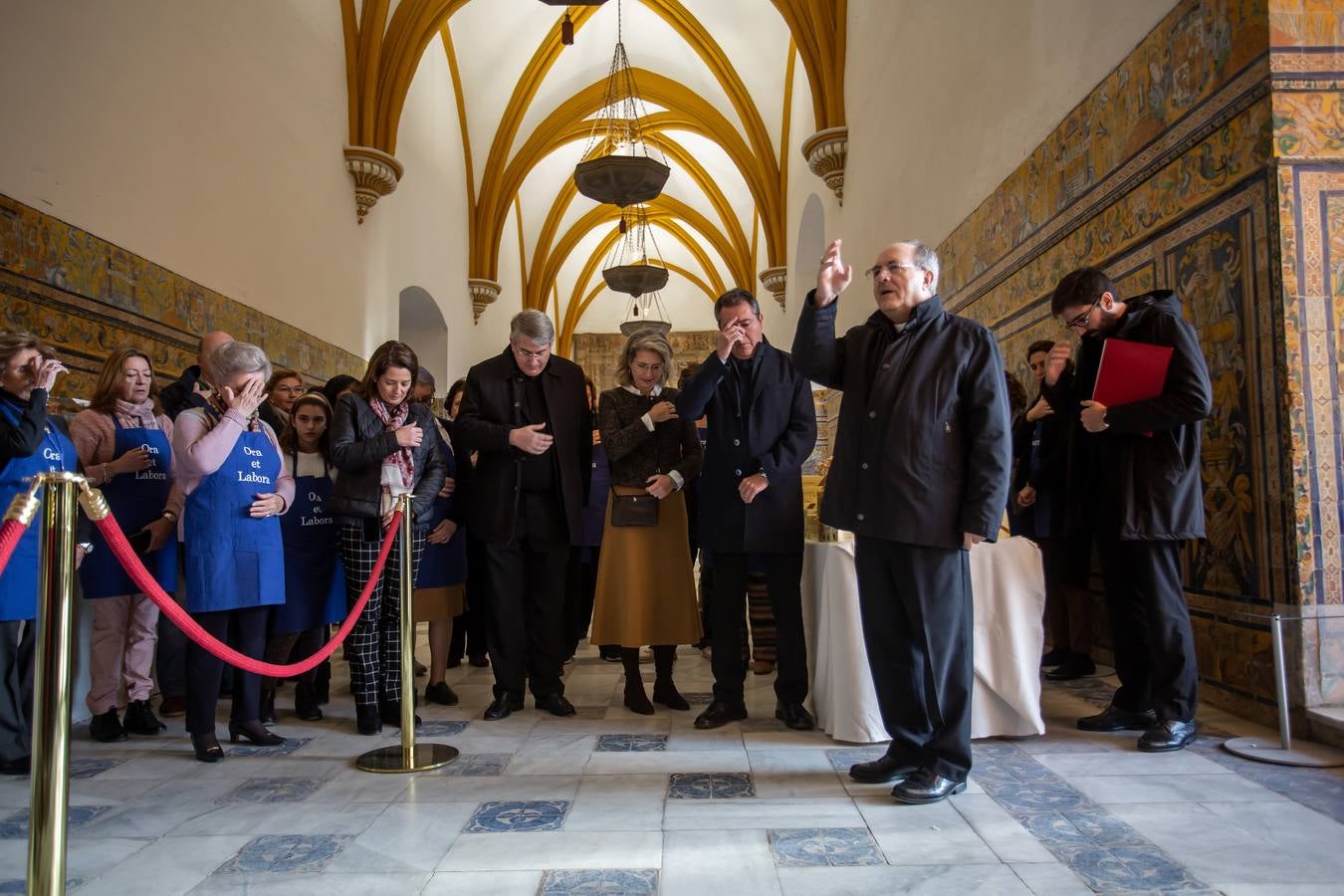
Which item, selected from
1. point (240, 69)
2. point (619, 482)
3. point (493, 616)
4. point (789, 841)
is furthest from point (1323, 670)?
point (240, 69)

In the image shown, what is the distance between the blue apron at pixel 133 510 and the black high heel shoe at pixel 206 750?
73 centimetres

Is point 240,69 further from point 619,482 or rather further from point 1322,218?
point 1322,218

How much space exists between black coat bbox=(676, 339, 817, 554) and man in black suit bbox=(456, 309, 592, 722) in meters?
0.57

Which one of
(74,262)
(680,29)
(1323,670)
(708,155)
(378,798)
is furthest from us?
(708,155)

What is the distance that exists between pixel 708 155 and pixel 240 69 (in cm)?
1299

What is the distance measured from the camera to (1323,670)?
3111 mm

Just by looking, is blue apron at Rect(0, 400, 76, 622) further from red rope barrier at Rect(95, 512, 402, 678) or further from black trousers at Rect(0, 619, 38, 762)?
red rope barrier at Rect(95, 512, 402, 678)

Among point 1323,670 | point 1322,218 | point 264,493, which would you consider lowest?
point 1323,670

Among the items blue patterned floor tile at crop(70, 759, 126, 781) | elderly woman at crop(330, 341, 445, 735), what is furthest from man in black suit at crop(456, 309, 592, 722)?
blue patterned floor tile at crop(70, 759, 126, 781)

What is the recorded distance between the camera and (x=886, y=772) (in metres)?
2.79

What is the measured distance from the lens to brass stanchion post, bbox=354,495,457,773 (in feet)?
10.1

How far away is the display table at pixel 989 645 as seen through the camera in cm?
326

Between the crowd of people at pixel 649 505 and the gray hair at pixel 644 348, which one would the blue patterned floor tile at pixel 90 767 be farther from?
the gray hair at pixel 644 348

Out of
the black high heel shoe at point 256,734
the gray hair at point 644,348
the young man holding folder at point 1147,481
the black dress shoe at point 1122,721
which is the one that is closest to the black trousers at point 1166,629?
the young man holding folder at point 1147,481
